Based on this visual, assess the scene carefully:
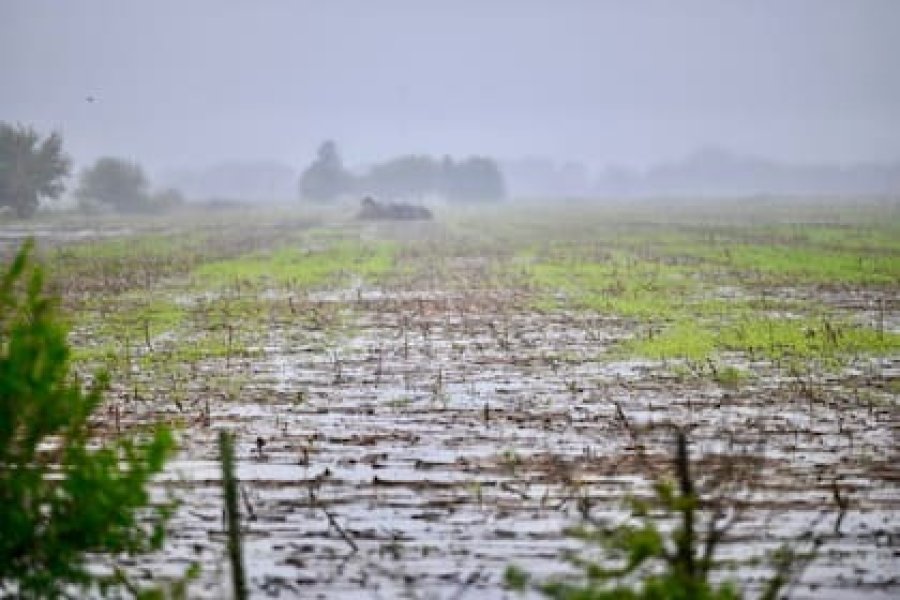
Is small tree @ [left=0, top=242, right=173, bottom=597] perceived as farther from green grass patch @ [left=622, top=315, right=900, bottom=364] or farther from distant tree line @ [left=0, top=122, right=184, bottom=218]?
distant tree line @ [left=0, top=122, right=184, bottom=218]

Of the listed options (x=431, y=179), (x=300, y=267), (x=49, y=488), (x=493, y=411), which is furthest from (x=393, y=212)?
(x=431, y=179)

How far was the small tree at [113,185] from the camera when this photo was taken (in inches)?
3964

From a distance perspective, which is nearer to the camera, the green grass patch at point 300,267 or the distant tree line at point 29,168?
the green grass patch at point 300,267

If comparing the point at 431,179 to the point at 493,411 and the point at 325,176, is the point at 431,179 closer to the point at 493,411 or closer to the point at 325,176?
the point at 325,176

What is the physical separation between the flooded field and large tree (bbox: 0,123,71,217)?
1778 inches

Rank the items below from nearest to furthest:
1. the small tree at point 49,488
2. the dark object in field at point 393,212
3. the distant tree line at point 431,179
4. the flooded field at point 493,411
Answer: the small tree at point 49,488 → the flooded field at point 493,411 → the dark object in field at point 393,212 → the distant tree line at point 431,179

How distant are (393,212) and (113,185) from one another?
30.5m

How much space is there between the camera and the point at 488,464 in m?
11.9

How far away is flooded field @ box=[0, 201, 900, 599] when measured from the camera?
9.12 meters

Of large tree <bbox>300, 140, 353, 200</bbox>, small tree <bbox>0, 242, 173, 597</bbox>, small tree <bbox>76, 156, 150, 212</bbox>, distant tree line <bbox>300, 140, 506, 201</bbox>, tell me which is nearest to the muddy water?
small tree <bbox>0, 242, 173, 597</bbox>

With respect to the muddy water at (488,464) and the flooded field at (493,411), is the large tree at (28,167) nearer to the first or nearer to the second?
the flooded field at (493,411)

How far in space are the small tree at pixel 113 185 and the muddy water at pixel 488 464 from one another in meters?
87.4

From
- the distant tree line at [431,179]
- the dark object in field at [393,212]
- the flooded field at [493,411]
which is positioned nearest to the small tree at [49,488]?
the flooded field at [493,411]

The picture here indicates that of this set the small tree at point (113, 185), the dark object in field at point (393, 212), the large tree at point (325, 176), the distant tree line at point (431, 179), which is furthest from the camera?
the distant tree line at point (431, 179)
